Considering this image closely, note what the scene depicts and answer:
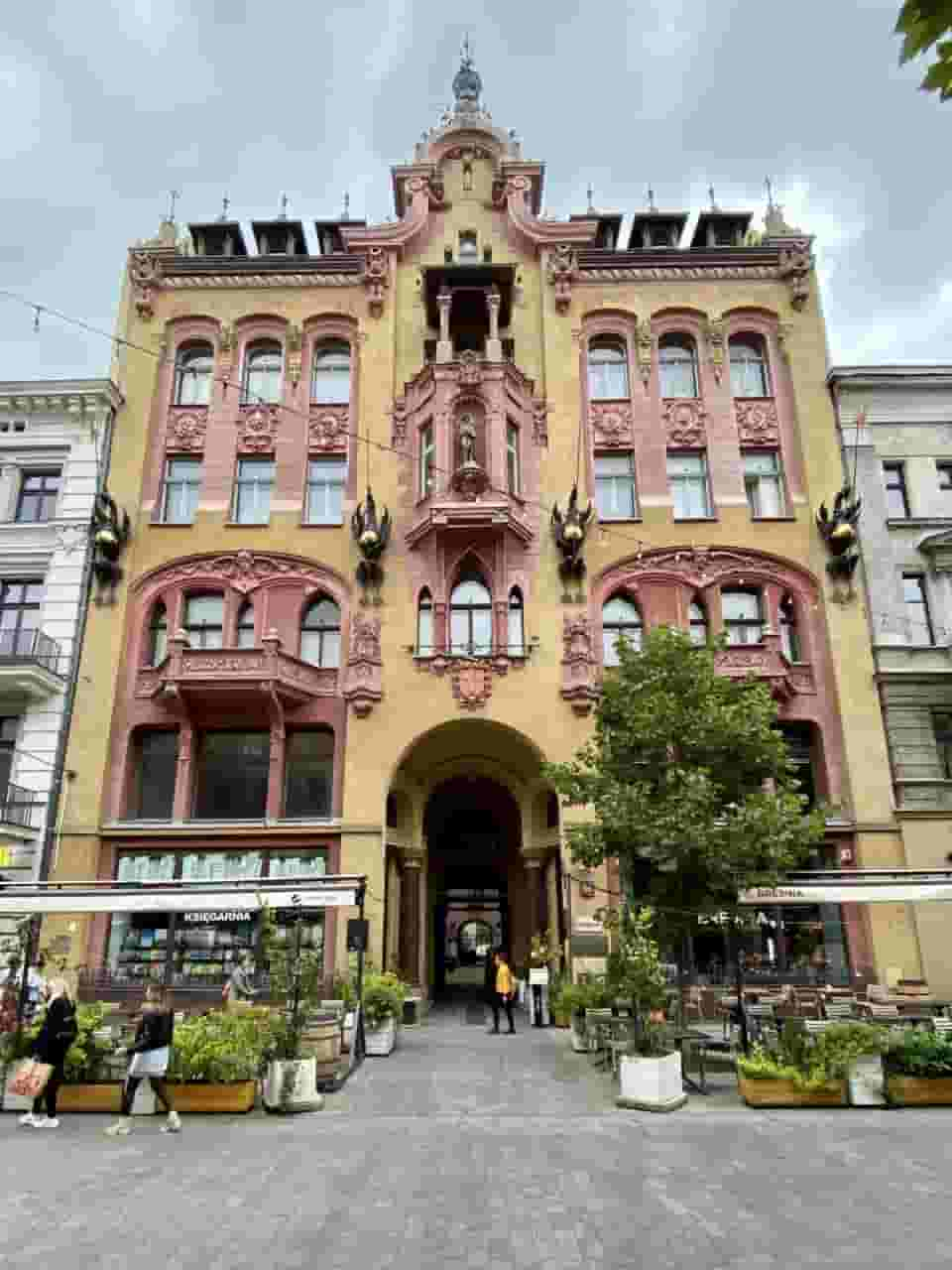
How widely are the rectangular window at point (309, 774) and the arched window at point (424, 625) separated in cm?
385

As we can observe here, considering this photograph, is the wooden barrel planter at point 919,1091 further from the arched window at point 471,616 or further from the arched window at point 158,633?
the arched window at point 158,633

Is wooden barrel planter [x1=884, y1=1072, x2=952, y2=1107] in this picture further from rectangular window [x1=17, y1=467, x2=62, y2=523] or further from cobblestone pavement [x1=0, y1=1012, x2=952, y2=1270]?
rectangular window [x1=17, y1=467, x2=62, y2=523]

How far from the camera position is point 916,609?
86.2 feet

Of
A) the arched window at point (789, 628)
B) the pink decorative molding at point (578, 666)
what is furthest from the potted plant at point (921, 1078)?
the arched window at point (789, 628)

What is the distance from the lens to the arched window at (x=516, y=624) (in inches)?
1013

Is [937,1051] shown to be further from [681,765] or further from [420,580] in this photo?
[420,580]

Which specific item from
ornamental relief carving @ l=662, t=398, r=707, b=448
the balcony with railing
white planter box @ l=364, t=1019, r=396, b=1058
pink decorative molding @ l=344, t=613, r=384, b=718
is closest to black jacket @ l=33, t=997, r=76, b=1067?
white planter box @ l=364, t=1019, r=396, b=1058

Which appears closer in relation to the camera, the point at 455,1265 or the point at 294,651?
the point at 455,1265

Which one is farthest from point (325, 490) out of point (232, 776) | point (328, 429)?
point (232, 776)

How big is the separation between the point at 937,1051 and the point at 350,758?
16.2 m

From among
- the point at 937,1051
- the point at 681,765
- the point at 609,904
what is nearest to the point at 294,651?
the point at 609,904

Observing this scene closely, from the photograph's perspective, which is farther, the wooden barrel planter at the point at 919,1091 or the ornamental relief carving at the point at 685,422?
the ornamental relief carving at the point at 685,422

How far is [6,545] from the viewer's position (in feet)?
87.1

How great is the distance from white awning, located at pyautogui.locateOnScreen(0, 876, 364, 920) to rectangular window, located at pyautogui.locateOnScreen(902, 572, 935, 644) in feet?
64.9
